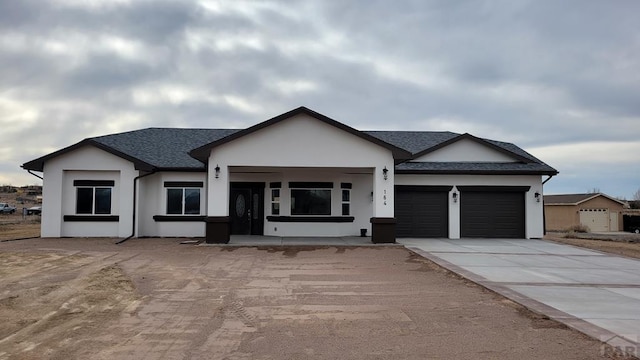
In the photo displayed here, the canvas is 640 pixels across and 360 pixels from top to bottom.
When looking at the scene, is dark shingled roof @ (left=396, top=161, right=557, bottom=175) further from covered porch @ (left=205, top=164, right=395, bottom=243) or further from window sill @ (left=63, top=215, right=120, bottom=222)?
window sill @ (left=63, top=215, right=120, bottom=222)

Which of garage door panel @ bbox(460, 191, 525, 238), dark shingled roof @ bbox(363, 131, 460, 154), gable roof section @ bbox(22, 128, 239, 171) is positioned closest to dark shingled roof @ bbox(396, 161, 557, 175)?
garage door panel @ bbox(460, 191, 525, 238)

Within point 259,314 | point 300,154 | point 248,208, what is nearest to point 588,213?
point 248,208

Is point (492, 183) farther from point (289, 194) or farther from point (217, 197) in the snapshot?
point (217, 197)

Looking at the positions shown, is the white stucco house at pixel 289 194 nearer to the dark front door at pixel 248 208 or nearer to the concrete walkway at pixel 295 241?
the dark front door at pixel 248 208

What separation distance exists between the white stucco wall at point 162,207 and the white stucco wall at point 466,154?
32.0 feet

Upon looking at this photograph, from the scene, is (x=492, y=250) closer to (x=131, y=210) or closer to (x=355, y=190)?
(x=355, y=190)

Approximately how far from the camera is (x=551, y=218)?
42375 millimetres

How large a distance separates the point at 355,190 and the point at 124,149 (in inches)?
400

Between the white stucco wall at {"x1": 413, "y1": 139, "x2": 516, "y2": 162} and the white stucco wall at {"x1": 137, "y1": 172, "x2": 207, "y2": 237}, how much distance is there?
974 centimetres

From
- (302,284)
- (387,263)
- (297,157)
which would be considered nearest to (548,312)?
(302,284)

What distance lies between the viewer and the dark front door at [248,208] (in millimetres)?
20031

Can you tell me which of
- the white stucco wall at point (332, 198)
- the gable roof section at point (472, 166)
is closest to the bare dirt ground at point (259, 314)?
the white stucco wall at point (332, 198)

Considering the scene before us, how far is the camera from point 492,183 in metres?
19.8

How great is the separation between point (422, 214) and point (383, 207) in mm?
3345
